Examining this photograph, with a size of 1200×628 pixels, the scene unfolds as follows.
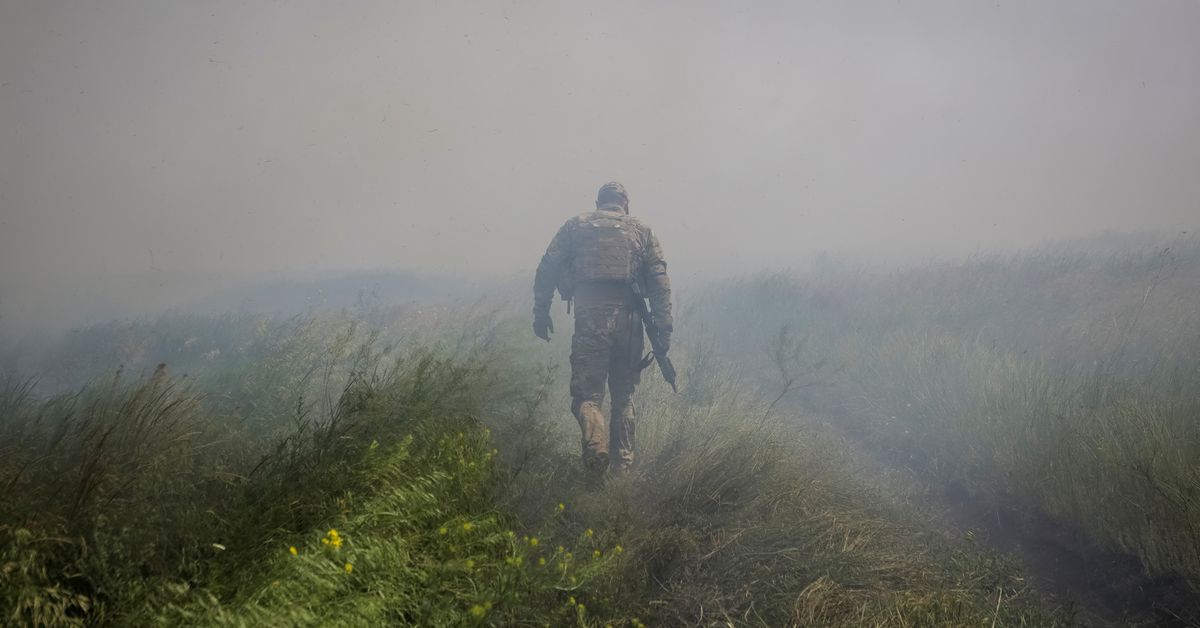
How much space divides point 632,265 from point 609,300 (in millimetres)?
440

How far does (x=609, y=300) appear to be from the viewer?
17.5 feet

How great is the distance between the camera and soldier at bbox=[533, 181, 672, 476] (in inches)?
199

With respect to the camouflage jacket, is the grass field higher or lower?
lower

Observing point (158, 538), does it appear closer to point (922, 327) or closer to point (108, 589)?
point (108, 589)

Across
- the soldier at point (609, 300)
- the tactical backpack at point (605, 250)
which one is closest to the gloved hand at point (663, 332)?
the soldier at point (609, 300)

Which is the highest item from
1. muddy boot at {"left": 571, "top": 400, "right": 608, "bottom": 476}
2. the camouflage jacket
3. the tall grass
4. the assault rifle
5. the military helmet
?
the military helmet

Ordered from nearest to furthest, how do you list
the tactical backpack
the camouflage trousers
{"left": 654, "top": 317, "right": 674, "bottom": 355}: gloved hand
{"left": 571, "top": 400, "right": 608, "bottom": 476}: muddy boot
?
1. {"left": 571, "top": 400, "right": 608, "bottom": 476}: muddy boot
2. the camouflage trousers
3. the tactical backpack
4. {"left": 654, "top": 317, "right": 674, "bottom": 355}: gloved hand

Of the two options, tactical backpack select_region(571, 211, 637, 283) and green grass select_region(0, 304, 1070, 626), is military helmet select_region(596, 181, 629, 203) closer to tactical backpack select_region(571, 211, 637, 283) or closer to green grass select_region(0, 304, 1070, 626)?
tactical backpack select_region(571, 211, 637, 283)

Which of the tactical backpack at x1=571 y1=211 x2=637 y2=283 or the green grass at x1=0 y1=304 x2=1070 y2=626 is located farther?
the tactical backpack at x1=571 y1=211 x2=637 y2=283

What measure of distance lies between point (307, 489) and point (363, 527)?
38 cm

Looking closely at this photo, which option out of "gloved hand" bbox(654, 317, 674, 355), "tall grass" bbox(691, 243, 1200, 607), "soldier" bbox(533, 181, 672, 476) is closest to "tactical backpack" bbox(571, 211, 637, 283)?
"soldier" bbox(533, 181, 672, 476)

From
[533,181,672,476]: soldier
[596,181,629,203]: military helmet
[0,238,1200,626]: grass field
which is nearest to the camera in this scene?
[0,238,1200,626]: grass field

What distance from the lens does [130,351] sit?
28.2 ft

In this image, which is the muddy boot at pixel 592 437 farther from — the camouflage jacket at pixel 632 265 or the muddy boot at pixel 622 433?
the camouflage jacket at pixel 632 265
